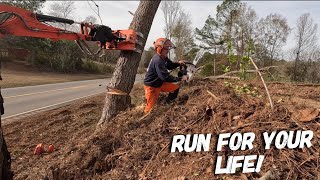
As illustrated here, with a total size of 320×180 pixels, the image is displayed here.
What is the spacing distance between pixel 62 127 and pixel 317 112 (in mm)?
6402

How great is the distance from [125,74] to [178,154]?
3037mm

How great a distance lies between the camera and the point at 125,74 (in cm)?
733

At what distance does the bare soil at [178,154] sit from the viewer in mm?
4258

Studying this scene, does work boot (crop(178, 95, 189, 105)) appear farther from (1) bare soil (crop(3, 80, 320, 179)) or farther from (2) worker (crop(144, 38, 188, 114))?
(2) worker (crop(144, 38, 188, 114))

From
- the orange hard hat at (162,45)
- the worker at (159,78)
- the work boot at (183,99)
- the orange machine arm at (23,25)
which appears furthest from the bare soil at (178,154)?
the orange machine arm at (23,25)

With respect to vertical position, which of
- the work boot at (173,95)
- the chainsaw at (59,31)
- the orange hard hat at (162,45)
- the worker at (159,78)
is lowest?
the work boot at (173,95)

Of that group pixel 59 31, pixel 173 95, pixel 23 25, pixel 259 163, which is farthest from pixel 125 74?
pixel 259 163

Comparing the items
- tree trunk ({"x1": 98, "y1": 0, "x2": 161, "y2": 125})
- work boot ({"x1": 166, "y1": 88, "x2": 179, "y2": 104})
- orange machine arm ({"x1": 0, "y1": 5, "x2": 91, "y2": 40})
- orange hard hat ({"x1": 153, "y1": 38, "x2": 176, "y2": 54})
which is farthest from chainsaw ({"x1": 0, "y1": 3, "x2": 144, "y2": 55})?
work boot ({"x1": 166, "y1": 88, "x2": 179, "y2": 104})

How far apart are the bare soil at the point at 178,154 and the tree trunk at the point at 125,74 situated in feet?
1.91

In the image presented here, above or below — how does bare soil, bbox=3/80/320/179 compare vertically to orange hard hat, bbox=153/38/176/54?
below

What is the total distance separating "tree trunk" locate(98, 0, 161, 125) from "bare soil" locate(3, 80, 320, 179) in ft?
1.91

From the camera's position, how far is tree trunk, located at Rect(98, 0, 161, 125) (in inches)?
286

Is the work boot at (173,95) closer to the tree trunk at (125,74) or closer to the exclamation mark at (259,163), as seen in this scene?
the tree trunk at (125,74)

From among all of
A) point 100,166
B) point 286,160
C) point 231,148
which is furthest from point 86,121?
point 286,160
